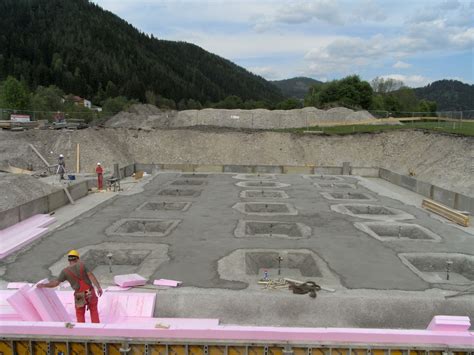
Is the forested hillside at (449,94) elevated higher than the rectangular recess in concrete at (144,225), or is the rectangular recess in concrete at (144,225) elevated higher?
the forested hillside at (449,94)

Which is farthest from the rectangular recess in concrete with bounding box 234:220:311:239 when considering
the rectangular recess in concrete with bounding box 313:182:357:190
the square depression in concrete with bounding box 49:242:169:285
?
the rectangular recess in concrete with bounding box 313:182:357:190

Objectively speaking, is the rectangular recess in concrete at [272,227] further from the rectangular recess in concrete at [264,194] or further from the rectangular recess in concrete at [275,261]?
the rectangular recess in concrete at [264,194]

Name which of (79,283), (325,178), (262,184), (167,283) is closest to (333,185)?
(325,178)

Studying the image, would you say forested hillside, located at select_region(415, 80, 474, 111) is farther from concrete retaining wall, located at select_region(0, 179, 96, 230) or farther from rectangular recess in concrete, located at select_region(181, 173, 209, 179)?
concrete retaining wall, located at select_region(0, 179, 96, 230)

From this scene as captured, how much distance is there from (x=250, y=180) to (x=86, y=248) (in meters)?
15.0

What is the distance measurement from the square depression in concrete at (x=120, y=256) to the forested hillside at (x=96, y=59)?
103686mm

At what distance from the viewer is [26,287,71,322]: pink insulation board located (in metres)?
7.93

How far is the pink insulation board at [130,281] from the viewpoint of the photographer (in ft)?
32.7

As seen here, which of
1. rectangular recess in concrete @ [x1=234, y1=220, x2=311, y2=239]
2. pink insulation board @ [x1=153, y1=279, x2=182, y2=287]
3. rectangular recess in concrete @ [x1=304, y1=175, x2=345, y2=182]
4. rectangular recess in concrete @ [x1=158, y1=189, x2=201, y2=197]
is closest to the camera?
pink insulation board @ [x1=153, y1=279, x2=182, y2=287]

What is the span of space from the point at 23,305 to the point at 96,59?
13216cm

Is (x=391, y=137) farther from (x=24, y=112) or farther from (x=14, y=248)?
(x=24, y=112)

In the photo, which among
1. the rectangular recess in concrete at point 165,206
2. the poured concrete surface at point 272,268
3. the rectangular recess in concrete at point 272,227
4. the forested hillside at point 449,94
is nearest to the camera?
the poured concrete surface at point 272,268

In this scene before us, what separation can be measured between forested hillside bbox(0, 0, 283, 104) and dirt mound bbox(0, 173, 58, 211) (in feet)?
313

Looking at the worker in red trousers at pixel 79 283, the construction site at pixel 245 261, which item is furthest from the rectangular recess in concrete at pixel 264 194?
the worker in red trousers at pixel 79 283
